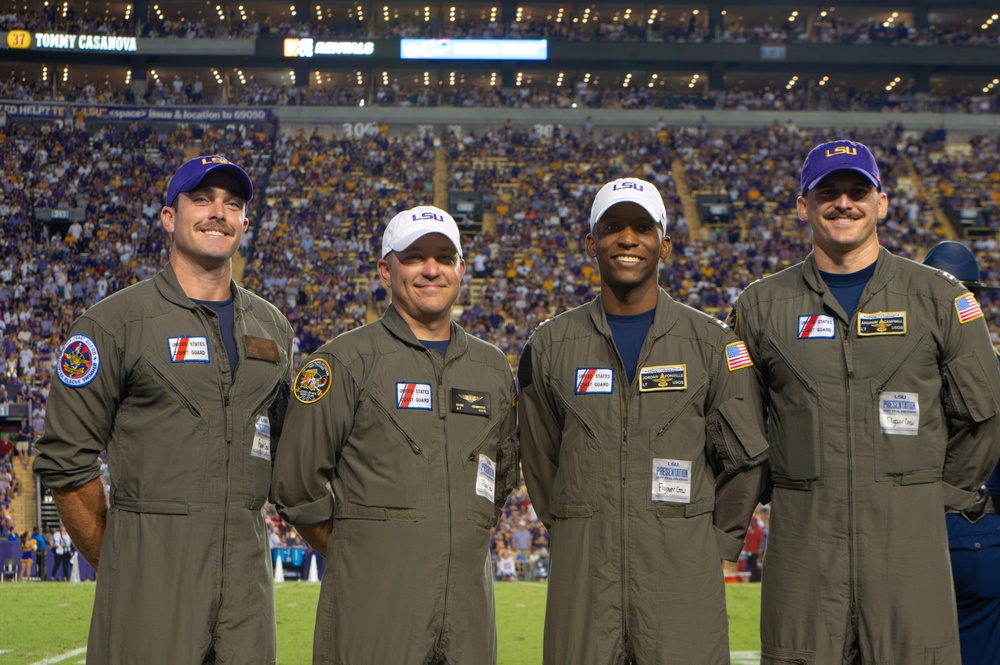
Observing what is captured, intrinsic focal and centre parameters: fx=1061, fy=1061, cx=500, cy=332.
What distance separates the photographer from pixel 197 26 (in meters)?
45.6

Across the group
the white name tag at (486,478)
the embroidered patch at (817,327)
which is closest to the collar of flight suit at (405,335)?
the white name tag at (486,478)

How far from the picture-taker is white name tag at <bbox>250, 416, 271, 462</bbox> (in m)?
→ 3.93

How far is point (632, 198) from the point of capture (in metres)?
3.89

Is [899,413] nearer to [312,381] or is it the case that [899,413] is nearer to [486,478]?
[486,478]

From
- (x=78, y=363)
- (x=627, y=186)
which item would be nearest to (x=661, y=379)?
(x=627, y=186)

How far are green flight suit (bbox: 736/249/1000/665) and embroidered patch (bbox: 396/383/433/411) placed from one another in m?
1.28

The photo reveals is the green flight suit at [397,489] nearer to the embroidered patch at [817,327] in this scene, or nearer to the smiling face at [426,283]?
the smiling face at [426,283]

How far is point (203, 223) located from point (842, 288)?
2.45 m

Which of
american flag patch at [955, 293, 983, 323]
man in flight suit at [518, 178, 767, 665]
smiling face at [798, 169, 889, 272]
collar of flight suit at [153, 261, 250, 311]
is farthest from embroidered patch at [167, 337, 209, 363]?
american flag patch at [955, 293, 983, 323]

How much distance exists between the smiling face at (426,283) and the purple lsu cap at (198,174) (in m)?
0.72

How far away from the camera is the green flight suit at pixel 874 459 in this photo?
369 centimetres

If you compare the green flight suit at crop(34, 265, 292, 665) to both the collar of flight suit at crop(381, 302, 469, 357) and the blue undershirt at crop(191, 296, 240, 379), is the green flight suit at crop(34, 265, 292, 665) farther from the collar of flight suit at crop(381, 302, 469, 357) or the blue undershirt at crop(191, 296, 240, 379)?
the collar of flight suit at crop(381, 302, 469, 357)

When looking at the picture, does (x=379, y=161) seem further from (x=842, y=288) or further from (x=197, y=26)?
(x=842, y=288)

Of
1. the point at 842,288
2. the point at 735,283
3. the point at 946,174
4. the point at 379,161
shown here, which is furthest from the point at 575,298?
the point at 842,288
